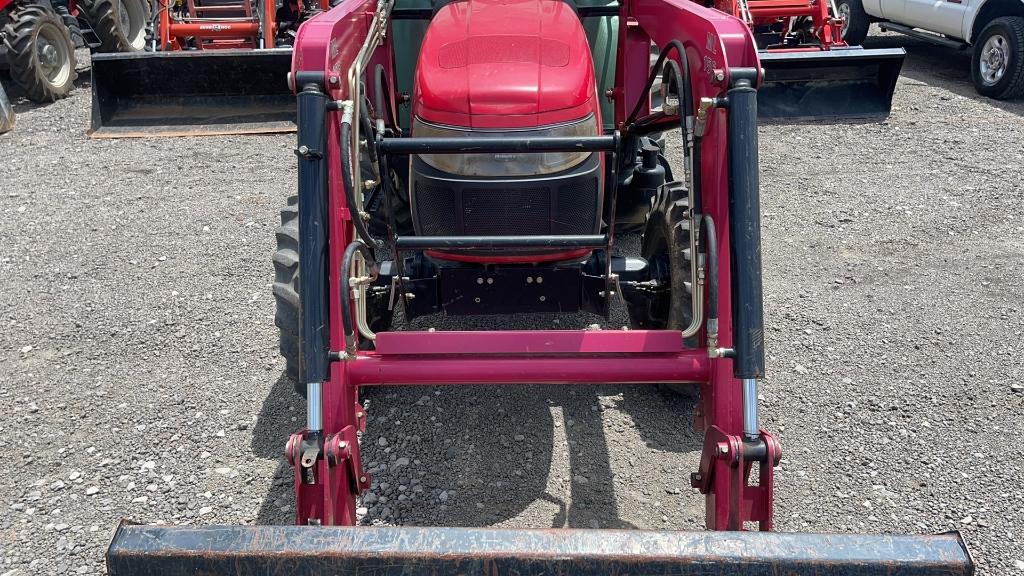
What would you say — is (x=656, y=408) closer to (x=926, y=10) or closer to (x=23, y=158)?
(x=23, y=158)

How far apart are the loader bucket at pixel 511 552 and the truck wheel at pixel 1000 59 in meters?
7.67

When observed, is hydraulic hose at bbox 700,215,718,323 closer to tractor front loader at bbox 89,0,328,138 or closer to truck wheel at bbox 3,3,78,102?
Result: tractor front loader at bbox 89,0,328,138

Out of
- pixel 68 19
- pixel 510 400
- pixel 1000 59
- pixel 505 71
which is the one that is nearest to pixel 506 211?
pixel 505 71

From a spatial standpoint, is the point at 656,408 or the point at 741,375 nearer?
the point at 741,375

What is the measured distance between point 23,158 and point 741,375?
6.87 meters

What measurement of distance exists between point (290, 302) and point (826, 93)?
546cm

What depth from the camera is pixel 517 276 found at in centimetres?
300

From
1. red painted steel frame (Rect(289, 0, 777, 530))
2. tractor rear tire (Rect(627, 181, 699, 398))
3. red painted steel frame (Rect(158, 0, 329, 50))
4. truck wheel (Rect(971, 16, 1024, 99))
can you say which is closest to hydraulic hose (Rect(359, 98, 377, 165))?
red painted steel frame (Rect(289, 0, 777, 530))

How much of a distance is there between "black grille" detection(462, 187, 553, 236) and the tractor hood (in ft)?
0.81

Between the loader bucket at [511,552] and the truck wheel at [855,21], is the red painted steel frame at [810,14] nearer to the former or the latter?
the truck wheel at [855,21]

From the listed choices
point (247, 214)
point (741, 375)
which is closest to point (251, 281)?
point (247, 214)

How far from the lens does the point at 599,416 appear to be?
3418mm

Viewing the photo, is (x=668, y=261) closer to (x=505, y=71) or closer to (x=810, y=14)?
(x=505, y=71)

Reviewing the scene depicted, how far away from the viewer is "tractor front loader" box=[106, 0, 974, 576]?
183 centimetres
